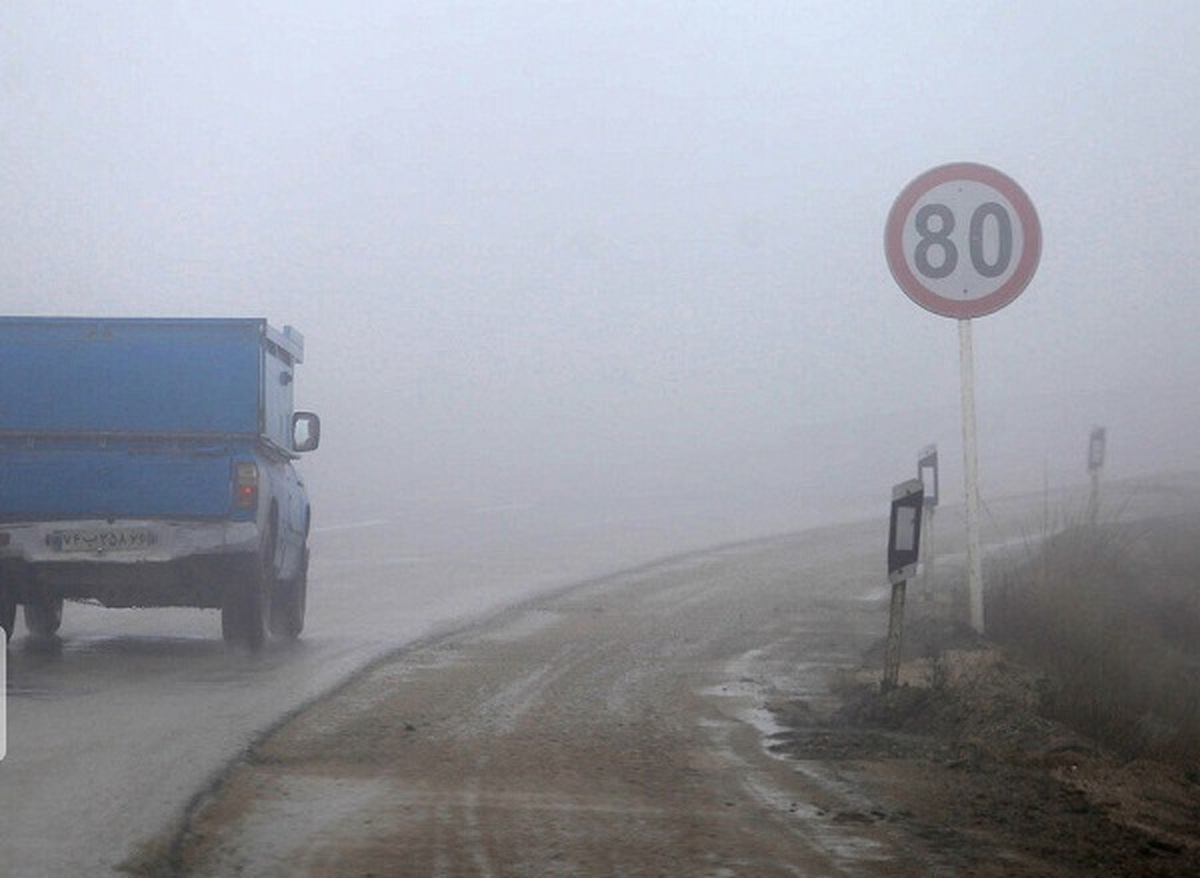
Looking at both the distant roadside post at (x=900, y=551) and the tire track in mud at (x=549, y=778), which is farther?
the distant roadside post at (x=900, y=551)

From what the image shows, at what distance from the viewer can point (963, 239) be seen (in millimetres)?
11297

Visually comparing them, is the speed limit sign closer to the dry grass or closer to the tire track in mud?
the dry grass

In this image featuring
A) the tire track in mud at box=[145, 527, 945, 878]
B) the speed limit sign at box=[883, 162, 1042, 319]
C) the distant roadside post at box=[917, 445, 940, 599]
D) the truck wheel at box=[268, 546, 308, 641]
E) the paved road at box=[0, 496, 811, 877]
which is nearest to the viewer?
the tire track in mud at box=[145, 527, 945, 878]

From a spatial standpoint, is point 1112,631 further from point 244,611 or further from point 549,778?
point 549,778

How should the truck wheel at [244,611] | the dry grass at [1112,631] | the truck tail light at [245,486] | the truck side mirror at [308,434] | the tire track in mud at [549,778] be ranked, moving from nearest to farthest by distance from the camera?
1. the tire track in mud at [549,778]
2. the dry grass at [1112,631]
3. the truck tail light at [245,486]
4. the truck wheel at [244,611]
5. the truck side mirror at [308,434]

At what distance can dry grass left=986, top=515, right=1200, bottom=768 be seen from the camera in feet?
30.7

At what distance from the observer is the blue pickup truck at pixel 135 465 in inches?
521

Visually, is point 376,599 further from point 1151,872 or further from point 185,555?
point 1151,872

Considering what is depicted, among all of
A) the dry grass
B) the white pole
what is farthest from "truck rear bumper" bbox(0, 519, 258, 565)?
the dry grass

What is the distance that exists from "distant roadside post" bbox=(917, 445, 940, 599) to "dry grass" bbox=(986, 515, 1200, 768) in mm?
843

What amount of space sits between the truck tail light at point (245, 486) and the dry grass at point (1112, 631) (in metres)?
5.28

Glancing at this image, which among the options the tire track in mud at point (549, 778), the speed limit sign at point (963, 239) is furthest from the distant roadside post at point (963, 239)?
the tire track in mud at point (549, 778)

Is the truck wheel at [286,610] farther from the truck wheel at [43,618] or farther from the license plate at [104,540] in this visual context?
the license plate at [104,540]

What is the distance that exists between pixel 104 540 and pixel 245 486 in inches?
41.1
